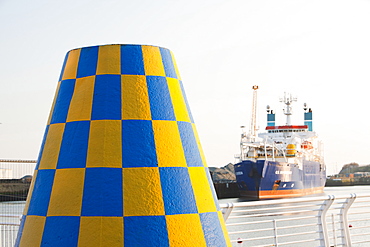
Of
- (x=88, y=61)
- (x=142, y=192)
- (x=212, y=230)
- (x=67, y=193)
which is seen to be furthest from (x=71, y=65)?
(x=212, y=230)

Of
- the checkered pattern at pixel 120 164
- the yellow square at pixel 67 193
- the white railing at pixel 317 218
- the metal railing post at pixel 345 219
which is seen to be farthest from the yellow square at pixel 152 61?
the metal railing post at pixel 345 219

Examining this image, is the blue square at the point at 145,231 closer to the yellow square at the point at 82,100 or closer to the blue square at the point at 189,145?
the blue square at the point at 189,145

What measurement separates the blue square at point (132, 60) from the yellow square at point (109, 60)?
23mm

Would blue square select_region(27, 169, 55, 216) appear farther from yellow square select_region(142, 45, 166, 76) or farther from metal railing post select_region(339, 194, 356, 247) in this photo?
metal railing post select_region(339, 194, 356, 247)

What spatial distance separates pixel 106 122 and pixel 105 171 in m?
0.23

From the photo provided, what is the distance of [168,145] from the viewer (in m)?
2.46

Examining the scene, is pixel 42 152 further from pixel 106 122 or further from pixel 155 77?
pixel 155 77

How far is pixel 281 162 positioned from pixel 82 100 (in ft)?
152

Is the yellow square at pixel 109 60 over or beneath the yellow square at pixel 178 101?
over

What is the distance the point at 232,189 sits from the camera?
62.6 meters

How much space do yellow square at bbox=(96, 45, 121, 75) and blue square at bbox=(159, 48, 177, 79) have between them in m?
0.23

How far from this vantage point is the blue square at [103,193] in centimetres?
230

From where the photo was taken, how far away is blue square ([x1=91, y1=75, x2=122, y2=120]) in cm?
244

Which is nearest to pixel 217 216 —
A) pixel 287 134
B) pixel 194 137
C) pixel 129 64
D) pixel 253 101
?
pixel 194 137
